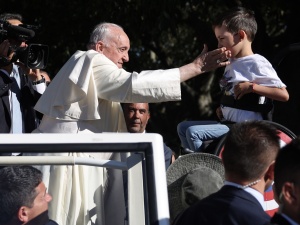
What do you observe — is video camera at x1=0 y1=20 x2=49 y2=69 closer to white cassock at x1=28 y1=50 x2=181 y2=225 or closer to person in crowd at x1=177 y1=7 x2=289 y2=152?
white cassock at x1=28 y1=50 x2=181 y2=225

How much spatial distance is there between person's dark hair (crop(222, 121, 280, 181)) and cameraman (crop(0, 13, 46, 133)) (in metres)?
2.57

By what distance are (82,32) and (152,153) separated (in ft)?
29.7

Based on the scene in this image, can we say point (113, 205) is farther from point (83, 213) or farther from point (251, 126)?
point (251, 126)

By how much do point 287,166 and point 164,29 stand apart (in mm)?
7618

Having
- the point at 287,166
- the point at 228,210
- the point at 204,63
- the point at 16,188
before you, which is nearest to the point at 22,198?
the point at 16,188

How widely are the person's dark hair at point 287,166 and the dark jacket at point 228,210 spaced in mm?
143

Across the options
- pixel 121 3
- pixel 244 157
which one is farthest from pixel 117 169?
pixel 121 3

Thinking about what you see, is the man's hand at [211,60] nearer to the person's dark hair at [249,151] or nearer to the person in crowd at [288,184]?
the person's dark hair at [249,151]

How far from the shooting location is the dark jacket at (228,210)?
3.44 metres

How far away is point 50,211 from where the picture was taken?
3.73 m

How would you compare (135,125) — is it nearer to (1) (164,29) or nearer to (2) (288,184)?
(2) (288,184)

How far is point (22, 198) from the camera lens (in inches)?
145

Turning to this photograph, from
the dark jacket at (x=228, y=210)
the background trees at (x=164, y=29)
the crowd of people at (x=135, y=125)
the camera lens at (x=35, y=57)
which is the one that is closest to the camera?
the dark jacket at (x=228, y=210)

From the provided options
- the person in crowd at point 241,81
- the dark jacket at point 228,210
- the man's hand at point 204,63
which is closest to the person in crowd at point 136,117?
the person in crowd at point 241,81
